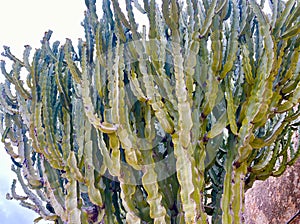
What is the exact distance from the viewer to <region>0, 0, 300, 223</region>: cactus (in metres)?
1.10

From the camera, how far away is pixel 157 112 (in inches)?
43.0

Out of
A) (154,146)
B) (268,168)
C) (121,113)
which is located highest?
(121,113)

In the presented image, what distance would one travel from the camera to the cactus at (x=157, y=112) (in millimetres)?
1100

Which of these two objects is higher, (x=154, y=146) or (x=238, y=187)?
(x=154, y=146)

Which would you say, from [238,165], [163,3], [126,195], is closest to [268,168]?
[238,165]

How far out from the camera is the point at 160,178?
1.18 meters

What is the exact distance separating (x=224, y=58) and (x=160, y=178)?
50 cm

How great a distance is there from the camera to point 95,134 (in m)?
1.23

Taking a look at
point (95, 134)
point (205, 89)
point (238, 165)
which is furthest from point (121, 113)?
point (238, 165)

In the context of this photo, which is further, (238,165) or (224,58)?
(224,58)

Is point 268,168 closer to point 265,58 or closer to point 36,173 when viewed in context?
point 265,58

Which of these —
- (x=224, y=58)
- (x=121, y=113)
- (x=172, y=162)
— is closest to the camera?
(x=121, y=113)

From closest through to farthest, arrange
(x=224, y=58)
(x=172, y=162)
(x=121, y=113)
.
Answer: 1. (x=121, y=113)
2. (x=172, y=162)
3. (x=224, y=58)

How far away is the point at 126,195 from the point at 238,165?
0.37m
